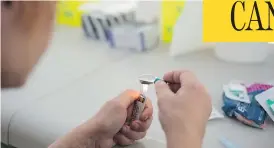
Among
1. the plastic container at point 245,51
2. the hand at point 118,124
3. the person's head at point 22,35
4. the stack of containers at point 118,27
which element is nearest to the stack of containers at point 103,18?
the stack of containers at point 118,27

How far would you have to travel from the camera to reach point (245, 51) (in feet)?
3.21

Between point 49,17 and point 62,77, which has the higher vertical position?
point 49,17

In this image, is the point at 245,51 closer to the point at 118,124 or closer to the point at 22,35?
the point at 118,124

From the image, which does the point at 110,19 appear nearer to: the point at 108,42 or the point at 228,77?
the point at 108,42

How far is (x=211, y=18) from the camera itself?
34.4 inches

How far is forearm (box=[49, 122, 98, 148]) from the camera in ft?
2.22

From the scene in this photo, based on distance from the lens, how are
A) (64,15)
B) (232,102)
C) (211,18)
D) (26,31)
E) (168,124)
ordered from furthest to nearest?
(64,15)
(211,18)
(232,102)
(168,124)
(26,31)

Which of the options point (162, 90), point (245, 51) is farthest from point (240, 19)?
point (162, 90)

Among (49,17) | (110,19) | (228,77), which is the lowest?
(228,77)

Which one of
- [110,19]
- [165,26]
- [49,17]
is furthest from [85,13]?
[49,17]

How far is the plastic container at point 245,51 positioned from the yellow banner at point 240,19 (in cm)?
9

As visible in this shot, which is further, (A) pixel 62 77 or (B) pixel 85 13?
(B) pixel 85 13

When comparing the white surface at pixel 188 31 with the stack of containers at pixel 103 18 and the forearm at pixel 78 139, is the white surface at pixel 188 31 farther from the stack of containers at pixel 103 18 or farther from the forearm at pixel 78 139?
the forearm at pixel 78 139

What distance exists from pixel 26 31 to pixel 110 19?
2.21 ft
